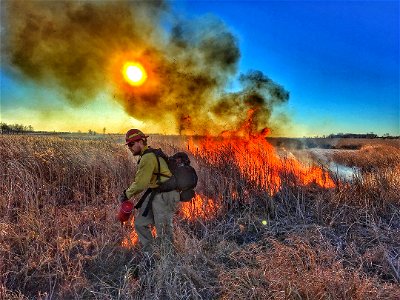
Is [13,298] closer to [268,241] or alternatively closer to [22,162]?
[268,241]

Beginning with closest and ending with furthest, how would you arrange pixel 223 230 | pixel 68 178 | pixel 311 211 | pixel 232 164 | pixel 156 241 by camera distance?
pixel 156 241, pixel 223 230, pixel 311 211, pixel 232 164, pixel 68 178

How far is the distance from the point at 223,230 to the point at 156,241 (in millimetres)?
1614

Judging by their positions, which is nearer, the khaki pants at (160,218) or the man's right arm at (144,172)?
the man's right arm at (144,172)

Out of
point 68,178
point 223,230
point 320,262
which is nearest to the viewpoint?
point 320,262

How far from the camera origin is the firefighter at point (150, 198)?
4504mm

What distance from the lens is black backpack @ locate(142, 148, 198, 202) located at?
467 centimetres

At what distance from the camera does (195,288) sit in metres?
3.96

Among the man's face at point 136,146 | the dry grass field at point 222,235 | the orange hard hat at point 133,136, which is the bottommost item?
the dry grass field at point 222,235

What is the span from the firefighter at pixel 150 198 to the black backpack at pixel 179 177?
0.06 meters

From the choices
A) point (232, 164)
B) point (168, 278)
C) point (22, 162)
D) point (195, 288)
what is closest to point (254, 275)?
point (195, 288)

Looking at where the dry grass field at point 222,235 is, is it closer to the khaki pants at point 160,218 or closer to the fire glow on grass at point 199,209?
the fire glow on grass at point 199,209

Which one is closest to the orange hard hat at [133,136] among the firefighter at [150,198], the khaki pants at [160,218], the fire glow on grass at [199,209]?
the firefighter at [150,198]

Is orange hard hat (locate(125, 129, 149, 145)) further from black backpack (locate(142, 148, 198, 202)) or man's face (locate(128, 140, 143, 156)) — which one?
black backpack (locate(142, 148, 198, 202))

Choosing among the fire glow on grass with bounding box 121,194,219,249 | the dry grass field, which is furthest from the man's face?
the fire glow on grass with bounding box 121,194,219,249
